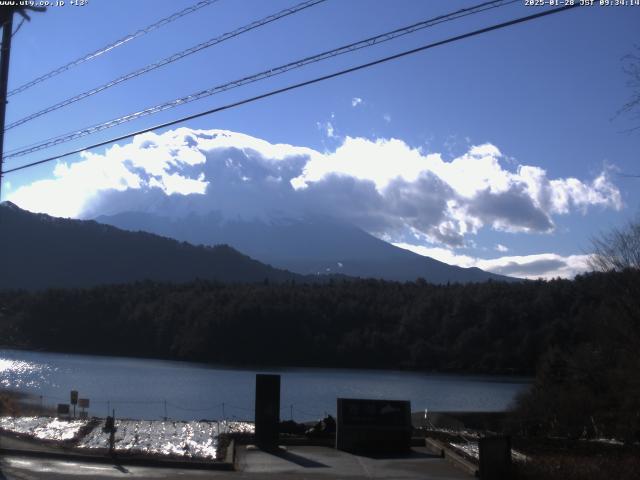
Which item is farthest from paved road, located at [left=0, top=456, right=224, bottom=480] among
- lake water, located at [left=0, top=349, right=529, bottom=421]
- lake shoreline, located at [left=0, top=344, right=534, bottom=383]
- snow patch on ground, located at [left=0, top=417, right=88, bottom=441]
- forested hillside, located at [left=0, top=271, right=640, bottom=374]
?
lake shoreline, located at [left=0, top=344, right=534, bottom=383]

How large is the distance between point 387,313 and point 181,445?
88143 millimetres

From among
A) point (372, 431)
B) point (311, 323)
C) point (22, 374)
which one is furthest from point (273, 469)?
point (311, 323)

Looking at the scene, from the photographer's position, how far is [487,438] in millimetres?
14531

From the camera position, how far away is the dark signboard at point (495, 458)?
14570mm

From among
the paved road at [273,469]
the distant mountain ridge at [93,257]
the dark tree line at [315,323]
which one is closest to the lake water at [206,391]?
the dark tree line at [315,323]

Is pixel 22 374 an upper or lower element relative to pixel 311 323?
lower

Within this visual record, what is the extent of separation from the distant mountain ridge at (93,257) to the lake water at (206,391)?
77.4 meters

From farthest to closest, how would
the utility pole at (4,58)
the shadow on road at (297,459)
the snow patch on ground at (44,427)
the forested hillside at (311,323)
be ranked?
the forested hillside at (311,323), the snow patch on ground at (44,427), the utility pole at (4,58), the shadow on road at (297,459)

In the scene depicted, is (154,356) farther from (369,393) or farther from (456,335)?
(369,393)

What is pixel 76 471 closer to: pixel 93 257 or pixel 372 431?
pixel 372 431

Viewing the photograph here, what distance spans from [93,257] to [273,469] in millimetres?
156506

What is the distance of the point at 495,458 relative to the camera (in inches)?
578

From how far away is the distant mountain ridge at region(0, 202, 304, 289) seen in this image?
152m

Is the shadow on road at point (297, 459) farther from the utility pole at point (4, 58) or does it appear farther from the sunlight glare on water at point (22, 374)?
the sunlight glare on water at point (22, 374)
